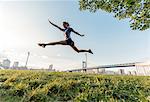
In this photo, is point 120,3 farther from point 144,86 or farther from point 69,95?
point 69,95

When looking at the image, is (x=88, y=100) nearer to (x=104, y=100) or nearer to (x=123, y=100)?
(x=104, y=100)

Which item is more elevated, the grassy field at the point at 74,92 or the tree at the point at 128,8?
the tree at the point at 128,8

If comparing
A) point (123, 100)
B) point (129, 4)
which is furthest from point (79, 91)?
point (129, 4)

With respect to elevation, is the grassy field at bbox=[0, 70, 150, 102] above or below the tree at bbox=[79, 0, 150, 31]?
below

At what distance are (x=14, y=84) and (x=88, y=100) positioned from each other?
127 inches

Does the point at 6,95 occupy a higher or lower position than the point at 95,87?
lower

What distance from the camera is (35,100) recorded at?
5.91 m

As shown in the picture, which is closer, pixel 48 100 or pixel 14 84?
pixel 48 100

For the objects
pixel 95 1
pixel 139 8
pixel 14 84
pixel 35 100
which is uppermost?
pixel 95 1

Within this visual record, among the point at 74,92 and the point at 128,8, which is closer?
the point at 74,92

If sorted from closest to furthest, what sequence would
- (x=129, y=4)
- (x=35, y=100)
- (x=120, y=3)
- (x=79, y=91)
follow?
1. (x=35, y=100)
2. (x=79, y=91)
3. (x=129, y=4)
4. (x=120, y=3)

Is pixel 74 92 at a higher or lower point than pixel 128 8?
lower

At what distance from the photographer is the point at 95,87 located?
7168 millimetres

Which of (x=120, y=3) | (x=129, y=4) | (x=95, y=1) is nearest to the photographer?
(x=129, y=4)
